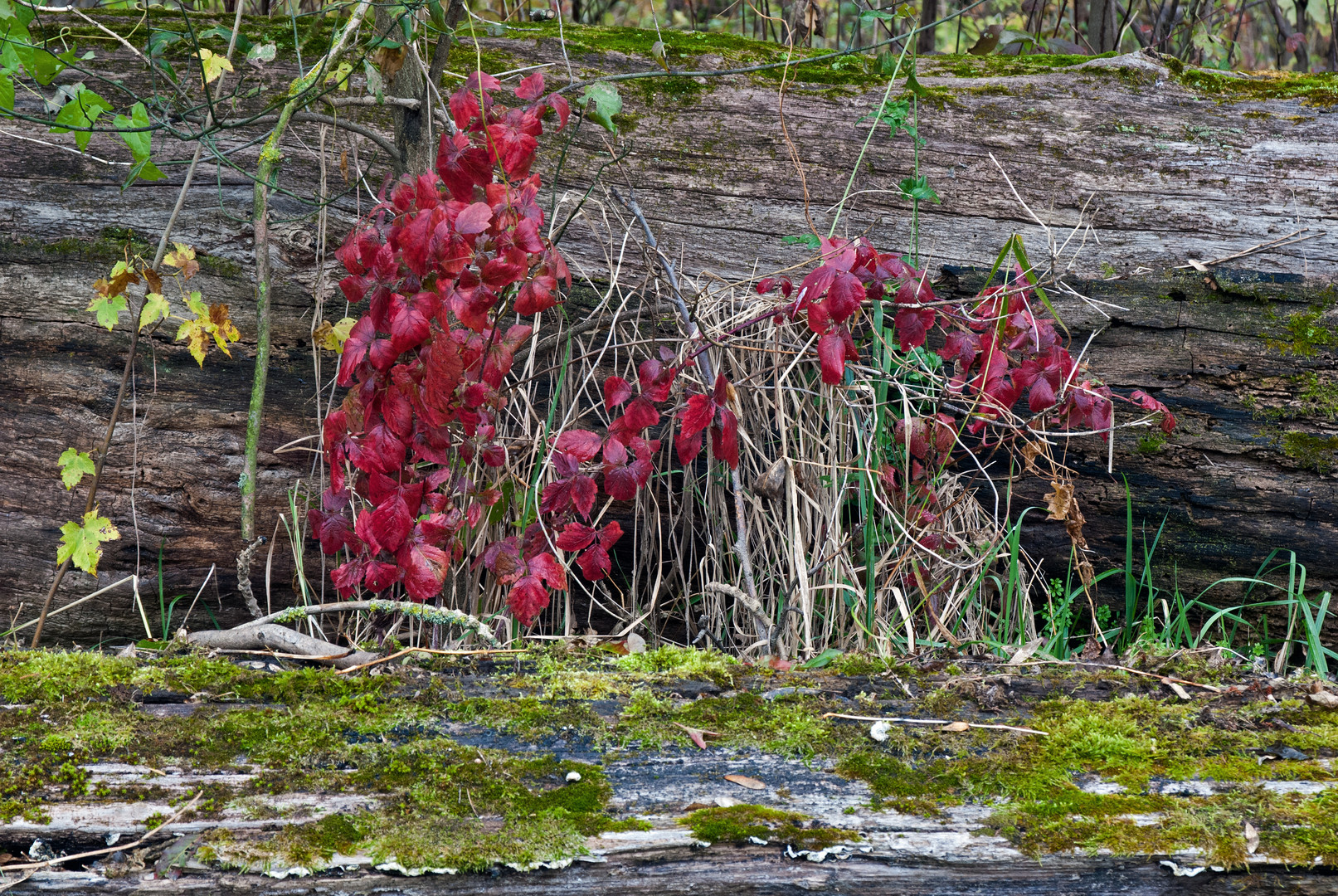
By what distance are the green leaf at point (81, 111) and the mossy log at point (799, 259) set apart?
14.3 inches

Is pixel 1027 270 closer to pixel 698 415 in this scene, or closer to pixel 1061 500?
pixel 1061 500

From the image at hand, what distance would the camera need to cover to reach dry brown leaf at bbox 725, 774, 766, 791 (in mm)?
1296

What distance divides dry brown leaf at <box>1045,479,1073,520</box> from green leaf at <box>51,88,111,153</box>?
2.41 meters

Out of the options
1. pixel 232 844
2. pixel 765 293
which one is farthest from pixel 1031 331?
pixel 232 844

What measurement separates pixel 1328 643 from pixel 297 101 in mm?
3208

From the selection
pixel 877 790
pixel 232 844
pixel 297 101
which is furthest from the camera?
pixel 297 101

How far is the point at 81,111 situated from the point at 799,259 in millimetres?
1798

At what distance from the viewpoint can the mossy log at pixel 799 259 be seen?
243cm

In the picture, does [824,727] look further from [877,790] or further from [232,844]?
[232,844]

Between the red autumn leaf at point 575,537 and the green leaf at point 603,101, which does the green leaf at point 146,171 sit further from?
the red autumn leaf at point 575,537

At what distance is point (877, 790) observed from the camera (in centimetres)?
129

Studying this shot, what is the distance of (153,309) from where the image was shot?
2145 millimetres

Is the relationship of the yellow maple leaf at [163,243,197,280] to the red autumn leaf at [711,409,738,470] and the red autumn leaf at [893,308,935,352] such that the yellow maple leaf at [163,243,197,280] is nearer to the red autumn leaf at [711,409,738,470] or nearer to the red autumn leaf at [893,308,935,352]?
the red autumn leaf at [711,409,738,470]

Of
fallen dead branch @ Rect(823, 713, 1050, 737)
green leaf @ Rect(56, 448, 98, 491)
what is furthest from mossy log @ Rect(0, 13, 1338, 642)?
fallen dead branch @ Rect(823, 713, 1050, 737)
